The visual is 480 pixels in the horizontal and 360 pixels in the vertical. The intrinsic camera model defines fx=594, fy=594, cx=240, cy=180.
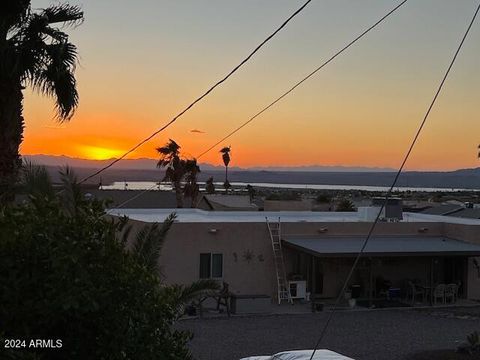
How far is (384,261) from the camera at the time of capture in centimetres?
2253

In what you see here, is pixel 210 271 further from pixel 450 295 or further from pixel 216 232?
pixel 450 295

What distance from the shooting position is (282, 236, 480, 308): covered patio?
20.8 meters

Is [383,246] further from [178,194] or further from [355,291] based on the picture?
[178,194]

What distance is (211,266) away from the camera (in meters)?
20.7

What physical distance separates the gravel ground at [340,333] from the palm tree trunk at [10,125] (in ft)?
21.4

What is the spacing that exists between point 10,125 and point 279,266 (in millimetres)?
12928

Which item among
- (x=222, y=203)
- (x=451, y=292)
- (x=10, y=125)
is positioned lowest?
(x=451, y=292)

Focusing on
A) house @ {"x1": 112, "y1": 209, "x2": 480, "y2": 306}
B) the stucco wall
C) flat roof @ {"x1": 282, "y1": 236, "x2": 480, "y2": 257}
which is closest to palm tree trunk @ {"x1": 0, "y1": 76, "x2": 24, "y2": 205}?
the stucco wall

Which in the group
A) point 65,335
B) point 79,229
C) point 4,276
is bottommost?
point 65,335

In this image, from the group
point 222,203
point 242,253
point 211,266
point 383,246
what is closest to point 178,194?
point 222,203

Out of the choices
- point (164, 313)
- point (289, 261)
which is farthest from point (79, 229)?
point (289, 261)

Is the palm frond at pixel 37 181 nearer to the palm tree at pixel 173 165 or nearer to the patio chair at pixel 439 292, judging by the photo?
the patio chair at pixel 439 292

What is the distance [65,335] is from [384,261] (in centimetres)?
1894

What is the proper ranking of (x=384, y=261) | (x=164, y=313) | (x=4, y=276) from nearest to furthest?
(x=4, y=276), (x=164, y=313), (x=384, y=261)
